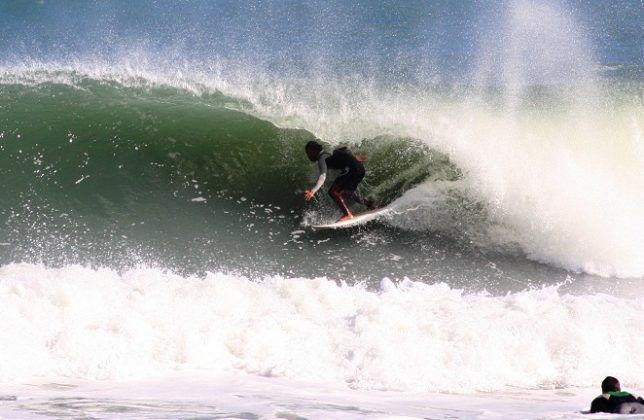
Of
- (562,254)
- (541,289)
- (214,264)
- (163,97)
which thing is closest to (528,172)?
(562,254)

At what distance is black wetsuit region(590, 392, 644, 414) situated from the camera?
6289 millimetres

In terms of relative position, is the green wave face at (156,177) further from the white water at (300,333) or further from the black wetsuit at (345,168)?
the white water at (300,333)

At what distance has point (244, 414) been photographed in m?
6.28

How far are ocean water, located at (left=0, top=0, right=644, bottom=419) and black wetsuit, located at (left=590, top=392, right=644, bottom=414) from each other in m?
0.22

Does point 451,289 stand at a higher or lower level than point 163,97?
lower

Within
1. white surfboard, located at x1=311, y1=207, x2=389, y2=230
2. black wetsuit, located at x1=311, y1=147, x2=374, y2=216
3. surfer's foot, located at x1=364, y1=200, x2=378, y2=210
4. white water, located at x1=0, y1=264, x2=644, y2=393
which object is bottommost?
white water, located at x1=0, y1=264, x2=644, y2=393

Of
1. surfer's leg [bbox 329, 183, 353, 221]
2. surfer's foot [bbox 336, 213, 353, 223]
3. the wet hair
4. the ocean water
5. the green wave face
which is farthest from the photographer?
surfer's foot [bbox 336, 213, 353, 223]

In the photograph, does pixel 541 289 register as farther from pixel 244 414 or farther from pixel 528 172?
pixel 244 414

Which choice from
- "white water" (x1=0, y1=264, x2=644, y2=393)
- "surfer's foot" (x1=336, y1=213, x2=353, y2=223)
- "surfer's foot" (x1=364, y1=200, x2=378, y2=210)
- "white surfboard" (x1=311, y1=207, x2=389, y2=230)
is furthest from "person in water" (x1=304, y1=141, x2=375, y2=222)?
"white water" (x1=0, y1=264, x2=644, y2=393)

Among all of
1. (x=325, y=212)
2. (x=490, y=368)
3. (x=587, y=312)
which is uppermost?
(x=325, y=212)

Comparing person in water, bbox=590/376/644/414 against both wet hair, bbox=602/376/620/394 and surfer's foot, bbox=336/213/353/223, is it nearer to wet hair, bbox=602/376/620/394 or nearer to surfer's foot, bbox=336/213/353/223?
wet hair, bbox=602/376/620/394

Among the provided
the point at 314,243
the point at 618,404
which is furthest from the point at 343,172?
the point at 618,404

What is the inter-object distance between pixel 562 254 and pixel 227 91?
6.18m

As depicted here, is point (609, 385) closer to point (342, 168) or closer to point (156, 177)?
point (342, 168)
